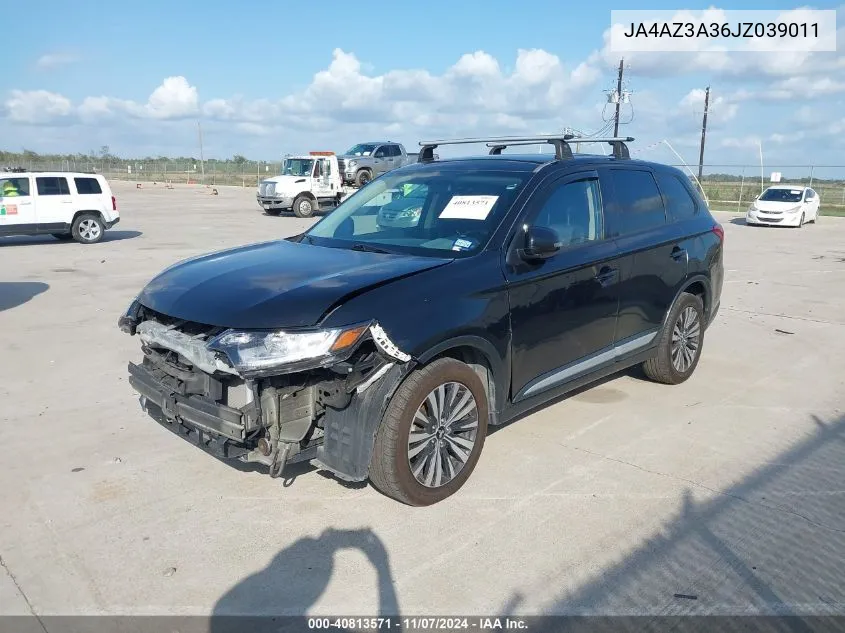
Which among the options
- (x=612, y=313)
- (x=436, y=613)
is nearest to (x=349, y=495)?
(x=436, y=613)

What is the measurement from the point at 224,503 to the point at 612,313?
2851mm

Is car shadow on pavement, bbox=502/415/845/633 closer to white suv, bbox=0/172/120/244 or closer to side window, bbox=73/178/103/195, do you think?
white suv, bbox=0/172/120/244

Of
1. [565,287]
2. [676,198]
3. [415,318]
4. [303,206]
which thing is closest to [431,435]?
[415,318]

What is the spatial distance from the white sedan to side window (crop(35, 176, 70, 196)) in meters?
20.9

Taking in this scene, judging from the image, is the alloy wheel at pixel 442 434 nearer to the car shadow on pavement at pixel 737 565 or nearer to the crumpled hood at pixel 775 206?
the car shadow on pavement at pixel 737 565

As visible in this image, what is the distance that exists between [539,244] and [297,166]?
23537 mm

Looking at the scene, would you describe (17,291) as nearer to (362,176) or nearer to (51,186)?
(51,186)

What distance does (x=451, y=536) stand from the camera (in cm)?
363

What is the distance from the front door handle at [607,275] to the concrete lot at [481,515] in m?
1.07

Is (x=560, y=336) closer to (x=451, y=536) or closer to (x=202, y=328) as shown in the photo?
(x=451, y=536)

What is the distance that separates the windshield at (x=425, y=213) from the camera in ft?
14.2

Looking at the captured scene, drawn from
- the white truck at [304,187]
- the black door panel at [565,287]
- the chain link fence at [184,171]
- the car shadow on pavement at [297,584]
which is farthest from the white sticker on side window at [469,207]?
the chain link fence at [184,171]

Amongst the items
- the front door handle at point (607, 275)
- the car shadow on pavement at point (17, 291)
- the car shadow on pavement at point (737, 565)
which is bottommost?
the car shadow on pavement at point (737, 565)

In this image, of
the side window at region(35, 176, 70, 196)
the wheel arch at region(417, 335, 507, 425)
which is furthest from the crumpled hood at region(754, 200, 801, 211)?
the wheel arch at region(417, 335, 507, 425)
